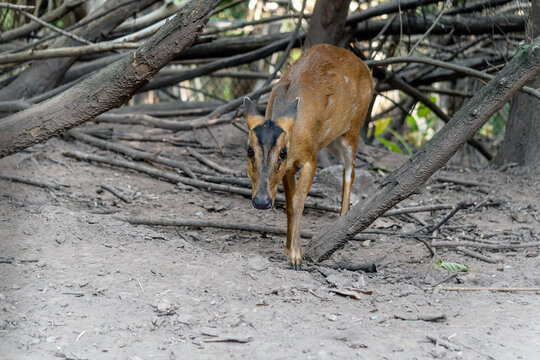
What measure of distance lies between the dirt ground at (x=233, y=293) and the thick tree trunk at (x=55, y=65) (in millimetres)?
2052

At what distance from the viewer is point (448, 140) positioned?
13.8 ft

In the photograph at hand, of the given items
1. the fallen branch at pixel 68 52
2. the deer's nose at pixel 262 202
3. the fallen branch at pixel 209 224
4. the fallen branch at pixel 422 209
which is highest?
the fallen branch at pixel 68 52

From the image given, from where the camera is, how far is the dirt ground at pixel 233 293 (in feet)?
11.5

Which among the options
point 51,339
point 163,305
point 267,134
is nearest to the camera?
point 51,339

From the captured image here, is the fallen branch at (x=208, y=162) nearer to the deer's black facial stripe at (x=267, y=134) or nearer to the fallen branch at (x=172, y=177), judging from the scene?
the fallen branch at (x=172, y=177)

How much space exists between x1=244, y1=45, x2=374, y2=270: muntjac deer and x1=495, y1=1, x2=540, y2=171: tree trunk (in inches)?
90.8

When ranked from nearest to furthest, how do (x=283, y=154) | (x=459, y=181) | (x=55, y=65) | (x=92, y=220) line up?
1. (x=283, y=154)
2. (x=92, y=220)
3. (x=459, y=181)
4. (x=55, y=65)

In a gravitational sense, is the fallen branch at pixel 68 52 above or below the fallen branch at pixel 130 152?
above

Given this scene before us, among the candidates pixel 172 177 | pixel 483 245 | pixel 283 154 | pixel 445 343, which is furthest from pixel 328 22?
pixel 445 343

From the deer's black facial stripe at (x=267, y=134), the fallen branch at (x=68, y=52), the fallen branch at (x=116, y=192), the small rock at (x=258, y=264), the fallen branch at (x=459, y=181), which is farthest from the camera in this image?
the fallen branch at (x=459, y=181)

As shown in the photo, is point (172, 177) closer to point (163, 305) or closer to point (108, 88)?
point (108, 88)

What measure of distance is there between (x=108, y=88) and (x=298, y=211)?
75.1 inches

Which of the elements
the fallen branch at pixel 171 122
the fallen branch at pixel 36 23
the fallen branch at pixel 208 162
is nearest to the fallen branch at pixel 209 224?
the fallen branch at pixel 171 122

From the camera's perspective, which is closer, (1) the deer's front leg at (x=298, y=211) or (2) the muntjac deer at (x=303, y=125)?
(2) the muntjac deer at (x=303, y=125)
